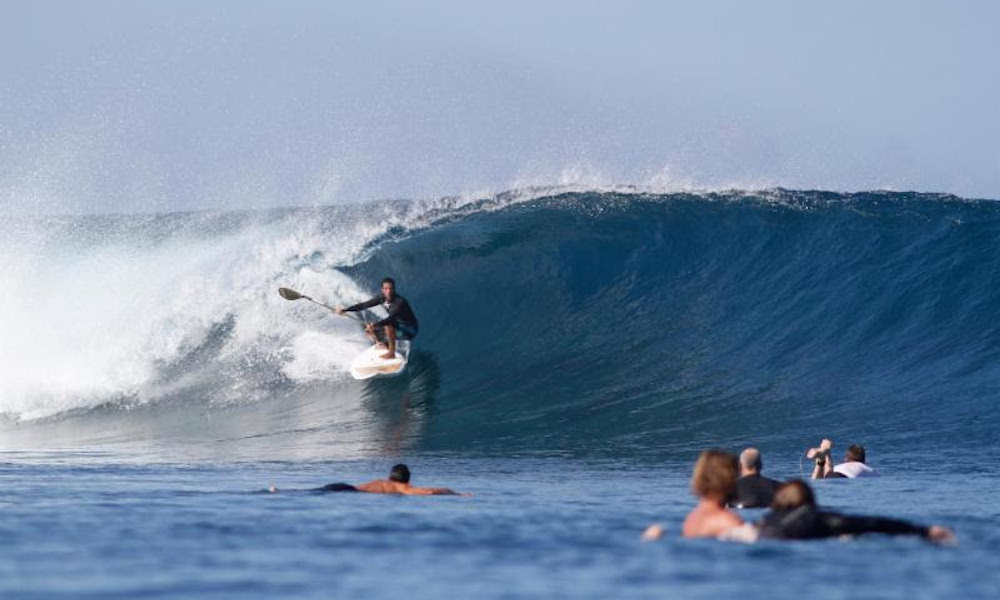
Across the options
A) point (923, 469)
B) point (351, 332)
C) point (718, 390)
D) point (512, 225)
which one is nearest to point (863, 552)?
point (923, 469)

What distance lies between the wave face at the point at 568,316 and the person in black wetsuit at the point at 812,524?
22.7 ft

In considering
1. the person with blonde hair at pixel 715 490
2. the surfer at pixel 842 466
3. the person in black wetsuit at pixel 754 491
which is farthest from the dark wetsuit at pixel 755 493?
the surfer at pixel 842 466

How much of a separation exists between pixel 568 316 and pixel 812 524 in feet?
44.0

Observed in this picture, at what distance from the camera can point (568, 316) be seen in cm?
2014

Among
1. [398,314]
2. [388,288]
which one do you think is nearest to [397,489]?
[388,288]

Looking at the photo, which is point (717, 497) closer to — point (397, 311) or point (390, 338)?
point (397, 311)

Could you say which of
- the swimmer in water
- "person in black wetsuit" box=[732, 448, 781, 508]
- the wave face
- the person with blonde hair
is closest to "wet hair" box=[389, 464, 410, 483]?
"person in black wetsuit" box=[732, 448, 781, 508]

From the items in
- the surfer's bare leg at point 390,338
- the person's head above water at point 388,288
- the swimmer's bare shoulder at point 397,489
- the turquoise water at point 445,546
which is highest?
the person's head above water at point 388,288

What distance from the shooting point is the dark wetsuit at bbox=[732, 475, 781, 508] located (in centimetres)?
902

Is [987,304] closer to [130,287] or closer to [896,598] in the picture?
[130,287]

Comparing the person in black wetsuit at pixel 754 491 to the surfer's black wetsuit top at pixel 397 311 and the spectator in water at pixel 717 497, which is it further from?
the surfer's black wetsuit top at pixel 397 311

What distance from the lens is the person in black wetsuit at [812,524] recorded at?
6773 mm

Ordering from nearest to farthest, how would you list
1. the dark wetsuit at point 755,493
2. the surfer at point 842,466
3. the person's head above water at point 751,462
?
1. the dark wetsuit at point 755,493
2. the person's head above water at point 751,462
3. the surfer at point 842,466

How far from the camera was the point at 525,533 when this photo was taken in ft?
24.6
